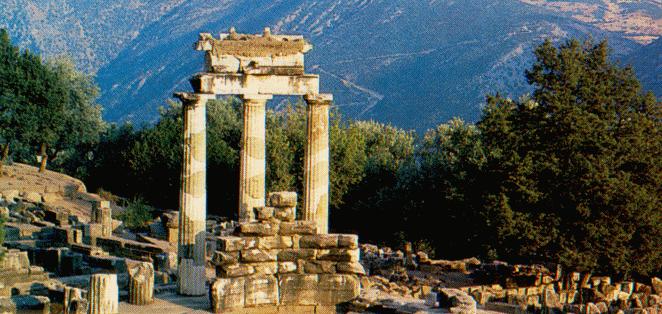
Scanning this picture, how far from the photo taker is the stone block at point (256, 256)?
20953 millimetres

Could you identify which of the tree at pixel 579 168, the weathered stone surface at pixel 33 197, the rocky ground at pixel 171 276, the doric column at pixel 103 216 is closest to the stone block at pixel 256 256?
the rocky ground at pixel 171 276

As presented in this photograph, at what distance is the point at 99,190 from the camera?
64.8m

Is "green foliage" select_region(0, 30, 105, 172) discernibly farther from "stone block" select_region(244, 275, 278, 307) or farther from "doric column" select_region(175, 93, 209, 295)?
"stone block" select_region(244, 275, 278, 307)

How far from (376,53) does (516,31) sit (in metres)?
19.9

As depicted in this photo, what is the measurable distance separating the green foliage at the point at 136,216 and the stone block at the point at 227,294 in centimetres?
2992

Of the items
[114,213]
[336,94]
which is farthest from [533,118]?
[336,94]

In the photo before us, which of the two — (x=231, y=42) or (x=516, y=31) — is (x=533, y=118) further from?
(x=516, y=31)

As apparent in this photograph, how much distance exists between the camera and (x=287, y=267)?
69.9 ft

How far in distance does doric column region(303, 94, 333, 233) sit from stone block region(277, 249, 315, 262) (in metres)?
5.07

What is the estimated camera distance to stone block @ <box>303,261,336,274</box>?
21203 mm

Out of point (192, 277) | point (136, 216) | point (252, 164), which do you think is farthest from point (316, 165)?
point (136, 216)

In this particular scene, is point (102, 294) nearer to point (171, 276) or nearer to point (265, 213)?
point (265, 213)

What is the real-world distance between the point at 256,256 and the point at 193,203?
492 centimetres

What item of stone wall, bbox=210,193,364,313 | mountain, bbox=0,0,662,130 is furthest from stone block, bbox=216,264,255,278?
mountain, bbox=0,0,662,130
